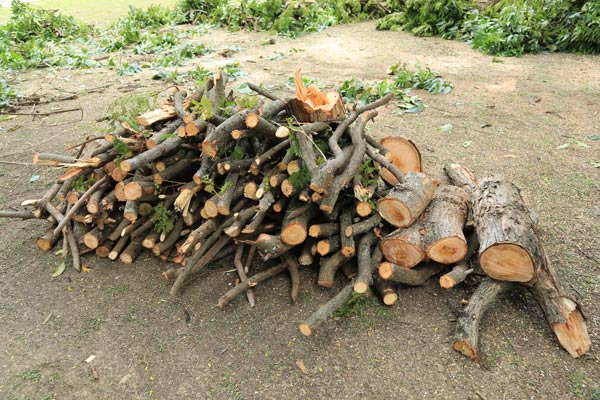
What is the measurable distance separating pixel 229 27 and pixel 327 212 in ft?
35.0

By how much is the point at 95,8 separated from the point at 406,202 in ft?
58.3

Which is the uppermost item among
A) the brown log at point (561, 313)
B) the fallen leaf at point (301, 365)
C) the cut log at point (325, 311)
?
the brown log at point (561, 313)

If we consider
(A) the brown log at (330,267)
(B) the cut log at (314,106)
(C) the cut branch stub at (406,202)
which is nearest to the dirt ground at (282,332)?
(A) the brown log at (330,267)

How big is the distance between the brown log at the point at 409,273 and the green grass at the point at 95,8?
557 inches

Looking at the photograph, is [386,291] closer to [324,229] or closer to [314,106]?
[324,229]

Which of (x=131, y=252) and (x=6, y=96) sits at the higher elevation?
(x=131, y=252)

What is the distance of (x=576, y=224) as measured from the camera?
3.91 meters

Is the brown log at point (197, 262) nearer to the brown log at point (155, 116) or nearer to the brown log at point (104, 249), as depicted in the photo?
the brown log at point (104, 249)

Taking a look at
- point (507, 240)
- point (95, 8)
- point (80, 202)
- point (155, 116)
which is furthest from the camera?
point (95, 8)

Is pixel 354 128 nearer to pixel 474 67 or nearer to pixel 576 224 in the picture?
pixel 576 224

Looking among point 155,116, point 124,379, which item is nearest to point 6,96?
point 155,116

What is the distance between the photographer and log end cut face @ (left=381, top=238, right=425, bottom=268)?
3.19 metres

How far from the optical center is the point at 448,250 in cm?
316

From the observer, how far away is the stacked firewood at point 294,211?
3.04 metres
